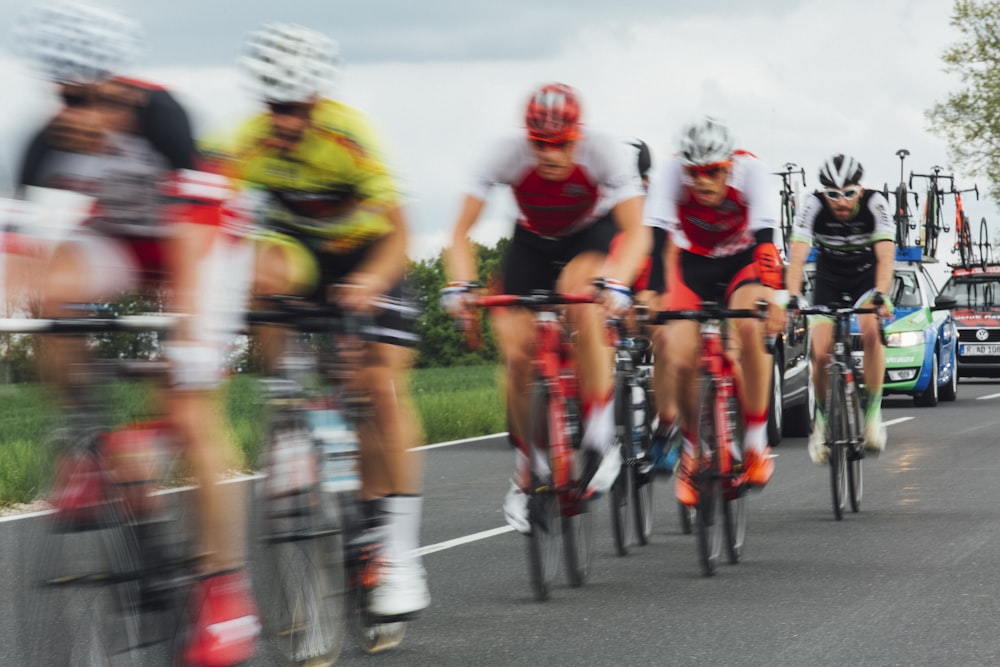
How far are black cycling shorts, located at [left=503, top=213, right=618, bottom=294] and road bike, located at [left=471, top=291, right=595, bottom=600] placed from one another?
398mm

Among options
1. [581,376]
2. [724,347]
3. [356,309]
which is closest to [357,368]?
[356,309]

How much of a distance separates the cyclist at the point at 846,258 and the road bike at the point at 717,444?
1.88 m

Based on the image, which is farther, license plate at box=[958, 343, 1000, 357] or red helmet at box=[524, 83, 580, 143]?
license plate at box=[958, 343, 1000, 357]

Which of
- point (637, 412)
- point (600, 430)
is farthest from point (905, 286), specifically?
point (600, 430)

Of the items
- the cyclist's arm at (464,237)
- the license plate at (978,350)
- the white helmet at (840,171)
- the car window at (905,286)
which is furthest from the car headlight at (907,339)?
the cyclist's arm at (464,237)

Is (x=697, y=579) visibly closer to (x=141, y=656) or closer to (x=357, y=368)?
(x=357, y=368)

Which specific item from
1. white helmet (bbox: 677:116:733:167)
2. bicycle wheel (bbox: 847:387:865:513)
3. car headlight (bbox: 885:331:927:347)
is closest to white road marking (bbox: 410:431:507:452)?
car headlight (bbox: 885:331:927:347)

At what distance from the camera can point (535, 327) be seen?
720 centimetres

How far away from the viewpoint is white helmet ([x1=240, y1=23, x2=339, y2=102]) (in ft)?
16.8

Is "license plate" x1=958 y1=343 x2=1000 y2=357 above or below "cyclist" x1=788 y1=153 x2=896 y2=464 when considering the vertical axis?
below

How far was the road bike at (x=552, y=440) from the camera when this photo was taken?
708cm

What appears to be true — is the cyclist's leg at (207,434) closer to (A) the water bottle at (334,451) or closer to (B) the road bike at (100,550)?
(B) the road bike at (100,550)

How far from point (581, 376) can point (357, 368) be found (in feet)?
7.66

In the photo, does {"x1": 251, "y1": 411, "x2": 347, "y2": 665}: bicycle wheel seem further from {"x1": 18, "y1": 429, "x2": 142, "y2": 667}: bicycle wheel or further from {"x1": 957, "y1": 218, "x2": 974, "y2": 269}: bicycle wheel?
{"x1": 957, "y1": 218, "x2": 974, "y2": 269}: bicycle wheel
